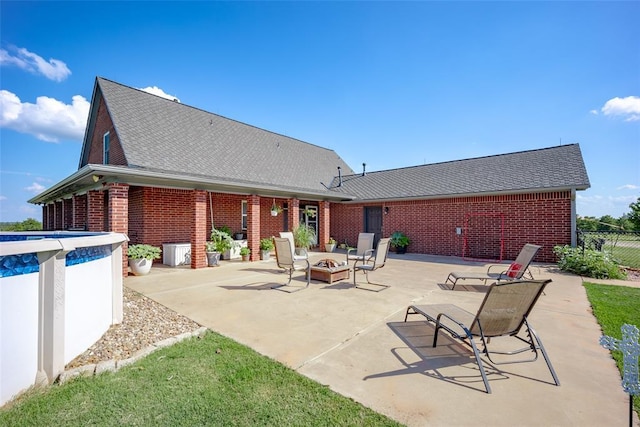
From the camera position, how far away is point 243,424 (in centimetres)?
222

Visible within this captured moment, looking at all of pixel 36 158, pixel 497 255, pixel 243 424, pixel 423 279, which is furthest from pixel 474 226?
pixel 36 158

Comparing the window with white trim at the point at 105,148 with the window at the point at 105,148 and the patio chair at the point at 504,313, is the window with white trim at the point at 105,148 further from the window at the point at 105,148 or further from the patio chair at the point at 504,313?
the patio chair at the point at 504,313

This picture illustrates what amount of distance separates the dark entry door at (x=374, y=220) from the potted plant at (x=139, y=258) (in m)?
11.4

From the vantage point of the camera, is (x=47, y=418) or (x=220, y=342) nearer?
(x=47, y=418)

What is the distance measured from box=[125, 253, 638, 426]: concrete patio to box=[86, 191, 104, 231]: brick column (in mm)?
3091

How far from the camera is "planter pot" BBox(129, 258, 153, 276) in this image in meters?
8.38

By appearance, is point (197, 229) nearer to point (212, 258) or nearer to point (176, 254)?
point (212, 258)

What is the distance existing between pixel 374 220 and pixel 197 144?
33.3ft

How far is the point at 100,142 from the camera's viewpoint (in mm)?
12703

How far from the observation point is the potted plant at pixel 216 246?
10188mm

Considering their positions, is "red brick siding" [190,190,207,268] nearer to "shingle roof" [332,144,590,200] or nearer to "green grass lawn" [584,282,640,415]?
"shingle roof" [332,144,590,200]

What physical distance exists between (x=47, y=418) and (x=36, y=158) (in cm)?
1979

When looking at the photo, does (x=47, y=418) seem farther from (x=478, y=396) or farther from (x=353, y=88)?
(x=353, y=88)

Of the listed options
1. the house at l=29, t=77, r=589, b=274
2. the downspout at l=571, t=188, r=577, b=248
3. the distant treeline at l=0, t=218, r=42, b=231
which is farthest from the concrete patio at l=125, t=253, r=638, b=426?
the distant treeline at l=0, t=218, r=42, b=231
